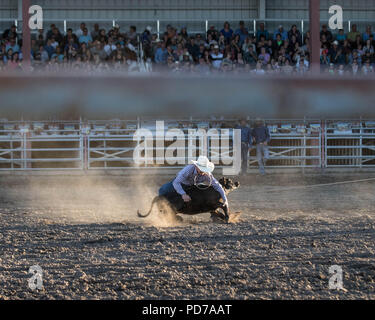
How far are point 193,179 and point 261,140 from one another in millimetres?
7239

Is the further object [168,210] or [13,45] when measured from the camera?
[13,45]

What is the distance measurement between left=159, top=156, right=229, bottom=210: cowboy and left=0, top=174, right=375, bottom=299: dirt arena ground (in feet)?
1.60

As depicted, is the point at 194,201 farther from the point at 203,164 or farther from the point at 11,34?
the point at 11,34

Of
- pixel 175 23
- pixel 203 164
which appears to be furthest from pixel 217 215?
pixel 175 23

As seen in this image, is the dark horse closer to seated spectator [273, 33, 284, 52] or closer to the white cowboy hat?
the white cowboy hat

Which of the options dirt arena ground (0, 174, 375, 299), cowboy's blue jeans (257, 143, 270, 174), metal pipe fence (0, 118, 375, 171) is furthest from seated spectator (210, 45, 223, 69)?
cowboy's blue jeans (257, 143, 270, 174)

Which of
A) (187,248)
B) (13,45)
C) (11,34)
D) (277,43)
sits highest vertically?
(11,34)

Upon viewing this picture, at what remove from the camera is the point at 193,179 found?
877 cm

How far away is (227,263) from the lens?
6012mm

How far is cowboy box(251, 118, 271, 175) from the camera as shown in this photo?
15.7 metres

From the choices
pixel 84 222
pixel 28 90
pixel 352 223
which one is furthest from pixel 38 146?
pixel 28 90

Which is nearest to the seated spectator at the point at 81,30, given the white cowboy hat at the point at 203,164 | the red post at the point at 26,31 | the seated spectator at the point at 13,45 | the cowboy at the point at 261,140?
the seated spectator at the point at 13,45
